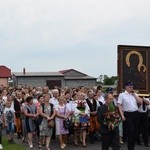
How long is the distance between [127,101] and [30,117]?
3850mm

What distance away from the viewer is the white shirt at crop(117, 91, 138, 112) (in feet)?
40.5

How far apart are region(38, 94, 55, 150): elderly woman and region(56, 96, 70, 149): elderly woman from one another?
1.90ft

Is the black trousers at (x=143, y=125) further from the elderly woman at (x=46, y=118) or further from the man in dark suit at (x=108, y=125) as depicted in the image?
the man in dark suit at (x=108, y=125)

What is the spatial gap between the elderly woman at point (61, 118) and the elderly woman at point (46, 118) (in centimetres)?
58

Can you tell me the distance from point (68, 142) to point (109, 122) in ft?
17.1

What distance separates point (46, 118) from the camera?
14.1 metres

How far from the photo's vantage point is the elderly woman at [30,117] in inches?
584

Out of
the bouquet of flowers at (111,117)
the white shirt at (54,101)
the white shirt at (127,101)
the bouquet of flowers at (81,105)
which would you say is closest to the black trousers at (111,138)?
the bouquet of flowers at (111,117)

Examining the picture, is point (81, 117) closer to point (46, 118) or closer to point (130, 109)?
point (46, 118)

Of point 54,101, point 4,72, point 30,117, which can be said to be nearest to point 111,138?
point 30,117

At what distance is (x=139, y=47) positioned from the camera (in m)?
12.5

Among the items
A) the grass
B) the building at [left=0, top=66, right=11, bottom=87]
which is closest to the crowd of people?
the grass

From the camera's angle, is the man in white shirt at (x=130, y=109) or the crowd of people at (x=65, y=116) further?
the crowd of people at (x=65, y=116)

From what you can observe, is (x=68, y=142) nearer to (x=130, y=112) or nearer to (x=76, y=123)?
(x=76, y=123)
